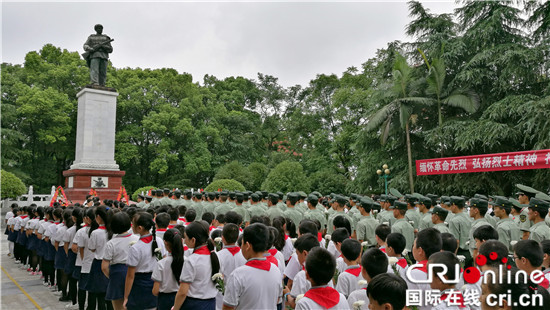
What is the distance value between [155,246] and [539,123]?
52.0 feet

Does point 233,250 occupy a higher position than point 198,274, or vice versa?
point 233,250

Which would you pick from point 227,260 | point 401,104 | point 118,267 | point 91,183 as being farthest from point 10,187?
point 401,104

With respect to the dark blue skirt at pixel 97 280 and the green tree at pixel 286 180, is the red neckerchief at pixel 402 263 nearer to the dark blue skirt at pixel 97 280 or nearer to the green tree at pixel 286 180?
the dark blue skirt at pixel 97 280

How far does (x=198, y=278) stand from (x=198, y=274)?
0.12ft

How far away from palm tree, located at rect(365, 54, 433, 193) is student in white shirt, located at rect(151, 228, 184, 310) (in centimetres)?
1636

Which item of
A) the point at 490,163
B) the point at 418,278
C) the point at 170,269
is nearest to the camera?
the point at 418,278

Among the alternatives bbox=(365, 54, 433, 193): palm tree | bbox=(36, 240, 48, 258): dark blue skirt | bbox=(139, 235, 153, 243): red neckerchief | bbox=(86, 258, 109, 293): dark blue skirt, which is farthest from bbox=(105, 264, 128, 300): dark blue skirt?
bbox=(365, 54, 433, 193): palm tree

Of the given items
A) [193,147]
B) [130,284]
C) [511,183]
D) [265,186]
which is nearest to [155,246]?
[130,284]

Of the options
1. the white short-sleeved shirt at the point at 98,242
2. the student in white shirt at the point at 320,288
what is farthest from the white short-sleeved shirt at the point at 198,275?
the white short-sleeved shirt at the point at 98,242

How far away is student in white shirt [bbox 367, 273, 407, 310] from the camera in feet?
6.73

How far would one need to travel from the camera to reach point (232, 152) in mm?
31797

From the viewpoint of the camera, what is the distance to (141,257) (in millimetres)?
3994

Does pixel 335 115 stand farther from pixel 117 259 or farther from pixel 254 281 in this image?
pixel 254 281

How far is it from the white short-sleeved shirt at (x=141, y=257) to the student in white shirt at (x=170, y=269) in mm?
507
